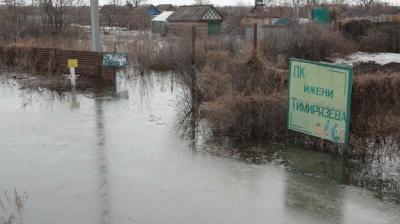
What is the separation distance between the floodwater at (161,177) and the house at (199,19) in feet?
98.7

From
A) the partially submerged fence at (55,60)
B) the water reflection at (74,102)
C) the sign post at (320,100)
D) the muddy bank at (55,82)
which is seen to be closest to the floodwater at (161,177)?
the sign post at (320,100)

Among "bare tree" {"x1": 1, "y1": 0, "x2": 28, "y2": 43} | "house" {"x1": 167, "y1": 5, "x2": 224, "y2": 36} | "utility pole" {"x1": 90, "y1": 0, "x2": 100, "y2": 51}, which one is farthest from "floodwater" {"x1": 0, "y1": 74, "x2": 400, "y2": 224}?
"house" {"x1": 167, "y1": 5, "x2": 224, "y2": 36}

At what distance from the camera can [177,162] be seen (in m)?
8.70

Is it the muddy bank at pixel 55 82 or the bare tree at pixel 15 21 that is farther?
the bare tree at pixel 15 21

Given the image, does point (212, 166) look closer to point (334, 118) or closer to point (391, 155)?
point (334, 118)

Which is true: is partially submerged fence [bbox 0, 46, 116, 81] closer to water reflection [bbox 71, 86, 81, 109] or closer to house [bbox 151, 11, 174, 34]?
water reflection [bbox 71, 86, 81, 109]

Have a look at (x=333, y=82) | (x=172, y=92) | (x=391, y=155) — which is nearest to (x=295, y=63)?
(x=333, y=82)

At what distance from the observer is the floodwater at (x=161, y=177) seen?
643 centimetres

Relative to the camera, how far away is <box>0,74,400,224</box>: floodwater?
6430 mm

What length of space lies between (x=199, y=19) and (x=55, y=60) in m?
22.7

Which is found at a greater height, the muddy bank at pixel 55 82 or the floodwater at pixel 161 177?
the muddy bank at pixel 55 82

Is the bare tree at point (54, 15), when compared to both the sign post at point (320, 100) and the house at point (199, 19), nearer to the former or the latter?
the house at point (199, 19)

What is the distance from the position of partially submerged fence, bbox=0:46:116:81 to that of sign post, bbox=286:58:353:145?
10208 millimetres

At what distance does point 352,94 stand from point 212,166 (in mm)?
3376
